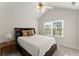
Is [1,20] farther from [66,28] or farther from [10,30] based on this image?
[66,28]

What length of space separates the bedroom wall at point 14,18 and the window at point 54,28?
0.32 metres

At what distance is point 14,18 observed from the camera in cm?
222

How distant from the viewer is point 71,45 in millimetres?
1874

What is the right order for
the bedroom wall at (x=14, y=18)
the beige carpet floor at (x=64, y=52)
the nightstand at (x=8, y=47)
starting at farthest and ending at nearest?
the nightstand at (x=8, y=47)
the bedroom wall at (x=14, y=18)
the beige carpet floor at (x=64, y=52)

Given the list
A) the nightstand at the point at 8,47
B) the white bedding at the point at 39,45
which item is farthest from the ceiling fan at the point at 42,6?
the nightstand at the point at 8,47

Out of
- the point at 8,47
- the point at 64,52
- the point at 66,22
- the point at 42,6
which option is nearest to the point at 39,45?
the point at 64,52

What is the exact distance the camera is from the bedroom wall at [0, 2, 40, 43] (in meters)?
2.08

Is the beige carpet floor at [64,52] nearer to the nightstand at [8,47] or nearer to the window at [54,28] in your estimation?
the window at [54,28]

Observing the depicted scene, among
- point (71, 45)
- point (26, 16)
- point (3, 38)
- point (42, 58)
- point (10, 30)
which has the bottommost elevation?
point (42, 58)

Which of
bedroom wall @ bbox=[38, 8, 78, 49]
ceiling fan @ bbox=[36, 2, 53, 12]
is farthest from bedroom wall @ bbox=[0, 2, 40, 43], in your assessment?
bedroom wall @ bbox=[38, 8, 78, 49]

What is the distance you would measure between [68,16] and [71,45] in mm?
656

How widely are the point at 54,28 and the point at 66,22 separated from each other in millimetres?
296

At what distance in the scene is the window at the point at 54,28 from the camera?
189 cm

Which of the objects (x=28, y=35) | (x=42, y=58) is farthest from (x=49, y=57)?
(x=28, y=35)
